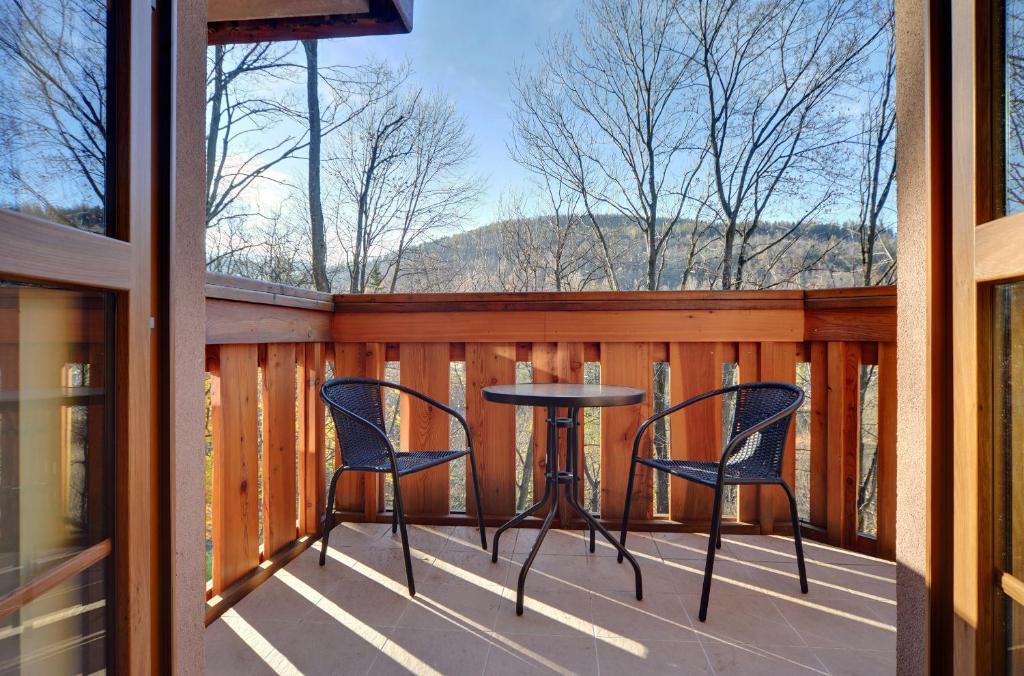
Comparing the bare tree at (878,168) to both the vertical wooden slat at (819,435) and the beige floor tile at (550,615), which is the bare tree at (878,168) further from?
the beige floor tile at (550,615)

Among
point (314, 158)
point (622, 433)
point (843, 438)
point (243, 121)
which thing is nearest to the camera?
point (843, 438)

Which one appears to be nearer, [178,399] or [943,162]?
[943,162]

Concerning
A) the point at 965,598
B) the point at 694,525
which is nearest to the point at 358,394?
the point at 694,525

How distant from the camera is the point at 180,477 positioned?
1.00 metres

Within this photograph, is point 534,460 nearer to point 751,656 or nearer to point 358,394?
point 358,394

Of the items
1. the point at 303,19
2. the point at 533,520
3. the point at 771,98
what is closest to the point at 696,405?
the point at 533,520

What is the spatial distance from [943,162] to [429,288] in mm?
3517

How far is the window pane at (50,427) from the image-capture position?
0.62 metres

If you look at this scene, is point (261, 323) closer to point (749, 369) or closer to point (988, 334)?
point (988, 334)

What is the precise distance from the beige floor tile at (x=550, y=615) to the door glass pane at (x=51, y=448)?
1.18m

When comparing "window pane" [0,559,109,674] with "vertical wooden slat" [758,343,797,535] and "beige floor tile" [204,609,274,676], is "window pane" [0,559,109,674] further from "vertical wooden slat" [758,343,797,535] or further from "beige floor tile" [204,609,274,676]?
"vertical wooden slat" [758,343,797,535]

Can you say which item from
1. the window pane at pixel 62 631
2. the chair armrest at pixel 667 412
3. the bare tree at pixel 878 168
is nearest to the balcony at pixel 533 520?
the chair armrest at pixel 667 412

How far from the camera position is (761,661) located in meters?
1.42

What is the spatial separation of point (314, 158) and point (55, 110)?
347cm
